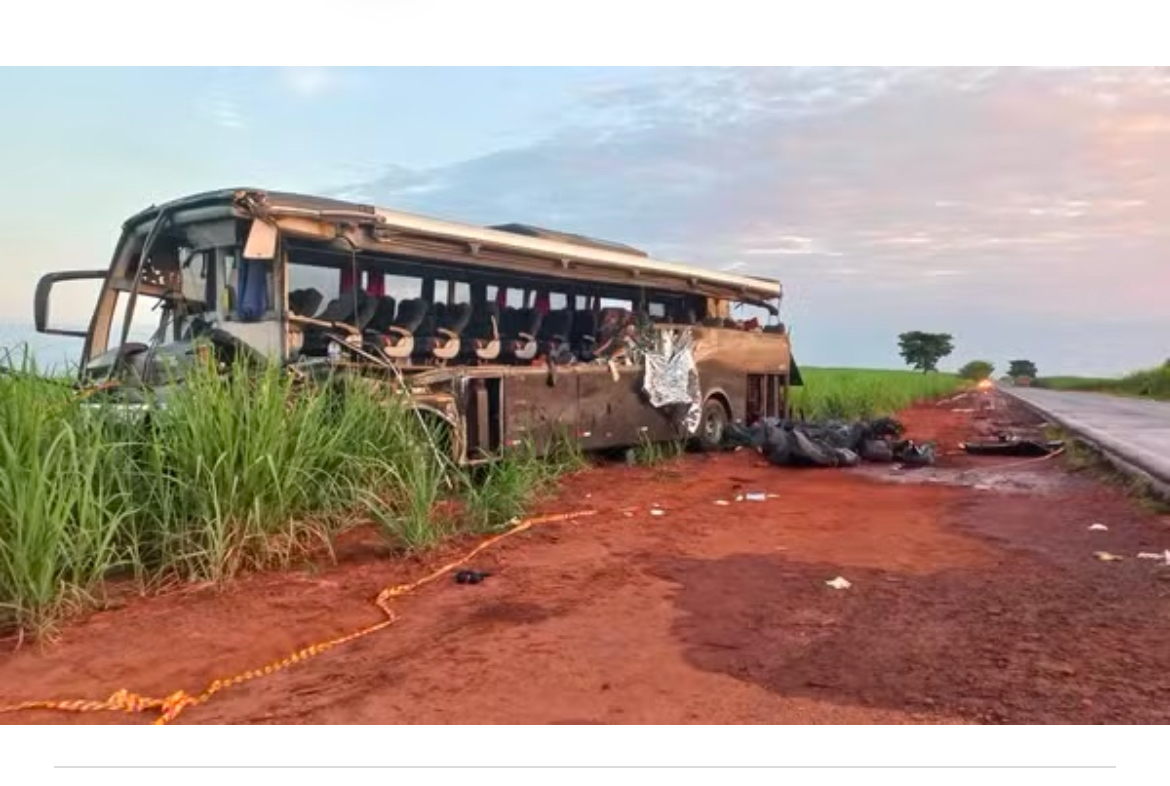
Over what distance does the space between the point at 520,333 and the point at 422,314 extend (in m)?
1.71

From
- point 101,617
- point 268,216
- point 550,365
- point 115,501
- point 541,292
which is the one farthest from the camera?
point 541,292

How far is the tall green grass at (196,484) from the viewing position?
4621 mm

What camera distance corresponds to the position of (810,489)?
10562 millimetres

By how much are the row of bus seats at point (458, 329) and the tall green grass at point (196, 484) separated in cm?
123

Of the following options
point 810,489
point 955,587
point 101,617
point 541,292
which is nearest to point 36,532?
point 101,617

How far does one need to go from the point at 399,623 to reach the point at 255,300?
13.1 feet

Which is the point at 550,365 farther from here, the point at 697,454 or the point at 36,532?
the point at 36,532

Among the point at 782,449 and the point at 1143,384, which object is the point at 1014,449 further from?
the point at 1143,384

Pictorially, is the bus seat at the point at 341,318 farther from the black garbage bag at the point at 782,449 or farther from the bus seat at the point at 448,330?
the black garbage bag at the point at 782,449

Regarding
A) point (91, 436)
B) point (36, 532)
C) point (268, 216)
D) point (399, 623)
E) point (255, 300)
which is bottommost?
point (399, 623)

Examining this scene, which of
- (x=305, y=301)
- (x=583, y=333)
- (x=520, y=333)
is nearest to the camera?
(x=305, y=301)

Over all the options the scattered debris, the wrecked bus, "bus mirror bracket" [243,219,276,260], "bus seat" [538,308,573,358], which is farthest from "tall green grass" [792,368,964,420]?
"bus mirror bracket" [243,219,276,260]

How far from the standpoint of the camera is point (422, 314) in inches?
372

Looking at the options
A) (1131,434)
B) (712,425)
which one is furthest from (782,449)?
(1131,434)
